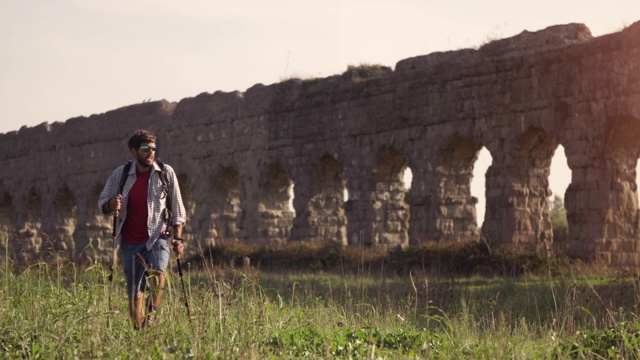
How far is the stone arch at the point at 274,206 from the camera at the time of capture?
26.8 meters

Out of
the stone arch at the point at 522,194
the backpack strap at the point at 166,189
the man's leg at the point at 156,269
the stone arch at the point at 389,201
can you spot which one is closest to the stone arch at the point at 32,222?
the stone arch at the point at 389,201

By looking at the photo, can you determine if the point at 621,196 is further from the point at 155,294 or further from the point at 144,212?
the point at 155,294

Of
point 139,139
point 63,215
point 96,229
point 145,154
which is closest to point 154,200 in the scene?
point 145,154

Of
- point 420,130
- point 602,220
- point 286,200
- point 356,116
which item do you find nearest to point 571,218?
point 602,220

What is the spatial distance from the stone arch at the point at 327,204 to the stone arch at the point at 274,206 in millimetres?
1574

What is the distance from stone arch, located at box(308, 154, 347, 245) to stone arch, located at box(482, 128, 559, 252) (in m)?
5.48

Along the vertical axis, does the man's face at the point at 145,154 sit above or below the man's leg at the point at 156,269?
above

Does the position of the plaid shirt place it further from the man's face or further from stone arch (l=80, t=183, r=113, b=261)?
stone arch (l=80, t=183, r=113, b=261)

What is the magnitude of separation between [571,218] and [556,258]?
131 cm

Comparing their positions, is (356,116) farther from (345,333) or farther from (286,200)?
(345,333)

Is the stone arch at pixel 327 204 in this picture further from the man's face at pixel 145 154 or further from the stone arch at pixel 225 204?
the man's face at pixel 145 154

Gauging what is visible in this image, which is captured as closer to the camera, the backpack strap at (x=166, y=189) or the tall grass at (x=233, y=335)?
the tall grass at (x=233, y=335)

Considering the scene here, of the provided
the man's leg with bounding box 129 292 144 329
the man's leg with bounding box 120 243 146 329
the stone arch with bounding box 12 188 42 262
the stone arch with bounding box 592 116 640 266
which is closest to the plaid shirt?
the man's leg with bounding box 120 243 146 329

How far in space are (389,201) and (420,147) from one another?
1949mm
